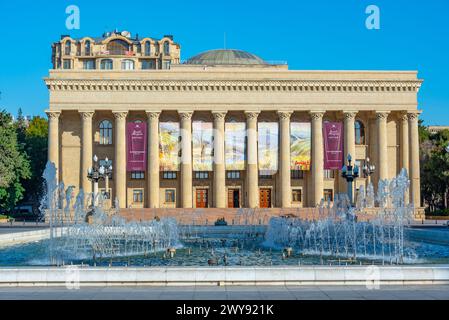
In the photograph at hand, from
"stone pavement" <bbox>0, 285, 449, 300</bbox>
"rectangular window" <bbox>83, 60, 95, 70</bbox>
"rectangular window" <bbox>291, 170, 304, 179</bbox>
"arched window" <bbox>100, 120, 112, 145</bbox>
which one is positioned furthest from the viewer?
"rectangular window" <bbox>83, 60, 95, 70</bbox>

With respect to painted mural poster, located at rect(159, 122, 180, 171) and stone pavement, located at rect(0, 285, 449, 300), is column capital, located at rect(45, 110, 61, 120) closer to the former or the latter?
painted mural poster, located at rect(159, 122, 180, 171)

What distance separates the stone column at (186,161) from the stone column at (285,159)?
7.22 m

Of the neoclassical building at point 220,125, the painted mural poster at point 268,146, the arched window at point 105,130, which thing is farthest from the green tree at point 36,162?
the painted mural poster at point 268,146

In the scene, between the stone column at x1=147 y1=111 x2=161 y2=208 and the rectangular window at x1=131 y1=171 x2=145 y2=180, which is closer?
the stone column at x1=147 y1=111 x2=161 y2=208

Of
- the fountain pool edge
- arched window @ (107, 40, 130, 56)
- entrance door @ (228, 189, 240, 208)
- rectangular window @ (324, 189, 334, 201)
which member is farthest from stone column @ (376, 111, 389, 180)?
arched window @ (107, 40, 130, 56)

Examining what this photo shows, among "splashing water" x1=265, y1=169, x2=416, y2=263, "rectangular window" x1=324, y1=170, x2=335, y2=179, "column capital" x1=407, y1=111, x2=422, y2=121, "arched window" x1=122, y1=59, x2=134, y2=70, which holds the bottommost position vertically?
"splashing water" x1=265, y1=169, x2=416, y2=263

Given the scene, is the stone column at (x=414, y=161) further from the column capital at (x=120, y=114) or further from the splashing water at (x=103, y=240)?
Result: the splashing water at (x=103, y=240)

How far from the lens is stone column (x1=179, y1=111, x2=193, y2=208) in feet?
176

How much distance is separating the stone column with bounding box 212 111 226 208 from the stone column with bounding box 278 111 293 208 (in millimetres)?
4595

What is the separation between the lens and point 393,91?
5441 centimetres

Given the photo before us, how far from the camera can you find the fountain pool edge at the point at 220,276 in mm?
12477

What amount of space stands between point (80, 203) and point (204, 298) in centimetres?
3845

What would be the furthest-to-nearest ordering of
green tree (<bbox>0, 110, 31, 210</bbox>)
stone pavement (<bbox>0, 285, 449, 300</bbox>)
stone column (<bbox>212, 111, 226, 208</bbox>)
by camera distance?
1. stone column (<bbox>212, 111, 226, 208</bbox>)
2. green tree (<bbox>0, 110, 31, 210</bbox>)
3. stone pavement (<bbox>0, 285, 449, 300</bbox>)
